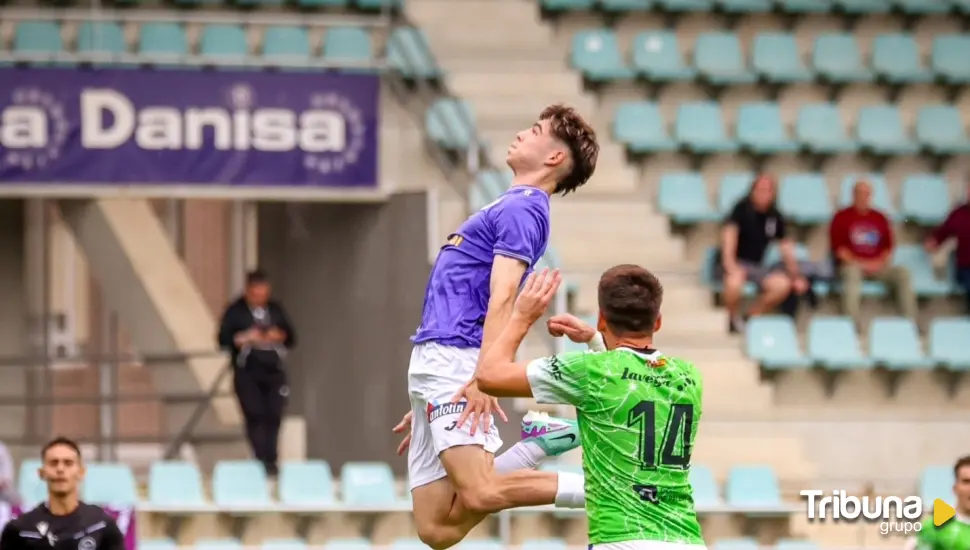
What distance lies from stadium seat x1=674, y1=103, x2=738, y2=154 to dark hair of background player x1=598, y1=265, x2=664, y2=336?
29.4 ft

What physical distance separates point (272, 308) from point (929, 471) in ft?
15.2

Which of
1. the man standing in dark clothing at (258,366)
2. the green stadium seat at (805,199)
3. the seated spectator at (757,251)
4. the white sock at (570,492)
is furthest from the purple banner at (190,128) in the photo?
the white sock at (570,492)

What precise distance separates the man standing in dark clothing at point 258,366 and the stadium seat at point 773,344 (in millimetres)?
3286

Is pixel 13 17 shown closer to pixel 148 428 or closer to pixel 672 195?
pixel 672 195

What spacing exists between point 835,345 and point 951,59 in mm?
3280

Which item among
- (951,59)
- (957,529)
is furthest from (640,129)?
(957,529)

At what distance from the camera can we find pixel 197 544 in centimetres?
1127

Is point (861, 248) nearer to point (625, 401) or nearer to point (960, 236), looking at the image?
point (960, 236)

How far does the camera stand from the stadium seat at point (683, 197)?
44.8 feet

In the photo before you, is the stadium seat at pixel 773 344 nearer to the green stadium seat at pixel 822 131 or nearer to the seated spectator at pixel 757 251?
the seated spectator at pixel 757 251

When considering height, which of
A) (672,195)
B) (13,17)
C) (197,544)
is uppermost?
(13,17)

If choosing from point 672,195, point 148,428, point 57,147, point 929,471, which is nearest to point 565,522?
point 929,471

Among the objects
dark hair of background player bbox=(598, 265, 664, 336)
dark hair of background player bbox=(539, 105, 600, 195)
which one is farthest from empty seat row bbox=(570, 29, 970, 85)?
dark hair of background player bbox=(598, 265, 664, 336)

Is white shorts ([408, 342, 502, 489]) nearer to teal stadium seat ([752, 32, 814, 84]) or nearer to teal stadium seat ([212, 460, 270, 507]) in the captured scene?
teal stadium seat ([212, 460, 270, 507])
